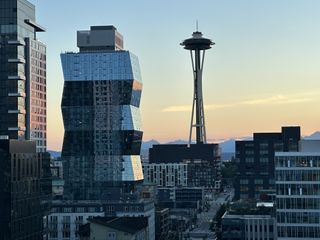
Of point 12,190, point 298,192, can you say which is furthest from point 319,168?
point 12,190

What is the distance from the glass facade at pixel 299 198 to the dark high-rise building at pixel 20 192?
47.4 m

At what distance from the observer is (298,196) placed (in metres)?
120

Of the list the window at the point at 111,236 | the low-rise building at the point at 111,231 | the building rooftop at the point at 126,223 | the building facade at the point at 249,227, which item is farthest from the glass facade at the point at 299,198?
the building rooftop at the point at 126,223

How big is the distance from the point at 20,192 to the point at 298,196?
51.1 meters

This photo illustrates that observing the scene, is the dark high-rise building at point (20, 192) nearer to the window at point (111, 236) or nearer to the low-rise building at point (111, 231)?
the low-rise building at point (111, 231)

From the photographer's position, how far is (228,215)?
162125mm

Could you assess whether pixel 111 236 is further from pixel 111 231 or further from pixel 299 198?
pixel 299 198

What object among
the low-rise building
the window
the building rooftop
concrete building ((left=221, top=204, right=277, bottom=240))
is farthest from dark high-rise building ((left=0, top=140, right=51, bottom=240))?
concrete building ((left=221, top=204, right=277, bottom=240))

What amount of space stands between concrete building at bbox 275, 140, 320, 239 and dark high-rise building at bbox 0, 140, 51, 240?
47372 millimetres

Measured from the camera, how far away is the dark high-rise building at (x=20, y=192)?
410 feet

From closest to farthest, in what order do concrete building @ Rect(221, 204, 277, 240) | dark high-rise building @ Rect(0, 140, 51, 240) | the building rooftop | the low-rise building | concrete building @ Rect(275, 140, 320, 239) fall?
concrete building @ Rect(275, 140, 320, 239)
dark high-rise building @ Rect(0, 140, 51, 240)
concrete building @ Rect(221, 204, 277, 240)
the low-rise building
the building rooftop

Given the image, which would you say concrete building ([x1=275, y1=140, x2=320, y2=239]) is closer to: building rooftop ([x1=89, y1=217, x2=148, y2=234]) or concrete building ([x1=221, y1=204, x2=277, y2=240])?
concrete building ([x1=221, y1=204, x2=277, y2=240])

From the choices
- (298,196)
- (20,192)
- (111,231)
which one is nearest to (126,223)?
(111,231)

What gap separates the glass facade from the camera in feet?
390
